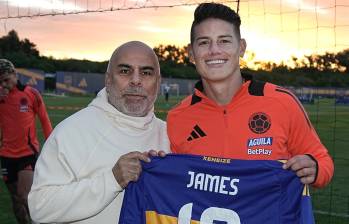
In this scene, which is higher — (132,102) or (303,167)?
(132,102)

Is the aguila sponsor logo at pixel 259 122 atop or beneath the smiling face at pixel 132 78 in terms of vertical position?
beneath

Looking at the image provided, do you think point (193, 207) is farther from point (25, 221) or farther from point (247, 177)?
point (25, 221)

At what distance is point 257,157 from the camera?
130 inches

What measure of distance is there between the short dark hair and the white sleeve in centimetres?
112

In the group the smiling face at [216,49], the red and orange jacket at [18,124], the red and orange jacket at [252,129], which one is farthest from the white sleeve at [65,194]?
the red and orange jacket at [18,124]

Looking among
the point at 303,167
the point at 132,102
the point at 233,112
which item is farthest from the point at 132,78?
the point at 303,167

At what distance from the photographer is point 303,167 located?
113 inches

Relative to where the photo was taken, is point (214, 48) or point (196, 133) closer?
point (214, 48)

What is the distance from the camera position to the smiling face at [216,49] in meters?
3.33

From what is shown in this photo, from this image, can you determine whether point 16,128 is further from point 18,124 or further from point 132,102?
point 132,102

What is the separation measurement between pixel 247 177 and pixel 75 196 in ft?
3.18

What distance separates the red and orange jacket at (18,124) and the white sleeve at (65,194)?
4421 mm

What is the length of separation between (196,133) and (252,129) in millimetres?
372

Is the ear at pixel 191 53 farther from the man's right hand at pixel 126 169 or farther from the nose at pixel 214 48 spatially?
the man's right hand at pixel 126 169
